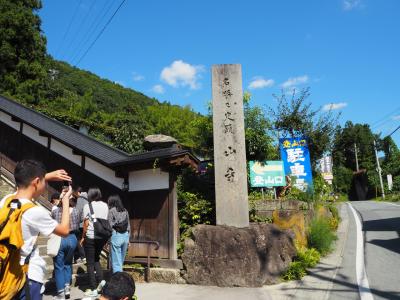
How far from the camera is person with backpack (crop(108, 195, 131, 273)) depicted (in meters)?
7.08

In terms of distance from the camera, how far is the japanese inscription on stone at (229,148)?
870 cm

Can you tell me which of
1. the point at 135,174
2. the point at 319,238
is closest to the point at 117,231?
the point at 135,174

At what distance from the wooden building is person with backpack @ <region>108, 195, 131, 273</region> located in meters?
1.49

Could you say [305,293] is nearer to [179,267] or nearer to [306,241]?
[179,267]

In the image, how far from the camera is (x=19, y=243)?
272cm

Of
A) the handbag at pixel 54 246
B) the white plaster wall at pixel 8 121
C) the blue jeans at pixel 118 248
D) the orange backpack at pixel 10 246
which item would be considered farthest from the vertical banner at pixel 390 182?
the orange backpack at pixel 10 246

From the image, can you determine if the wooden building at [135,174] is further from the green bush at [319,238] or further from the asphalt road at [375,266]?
the green bush at [319,238]

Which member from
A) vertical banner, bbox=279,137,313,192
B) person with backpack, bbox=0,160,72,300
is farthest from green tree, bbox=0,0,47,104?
person with backpack, bbox=0,160,72,300

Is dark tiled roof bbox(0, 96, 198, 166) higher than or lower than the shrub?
higher

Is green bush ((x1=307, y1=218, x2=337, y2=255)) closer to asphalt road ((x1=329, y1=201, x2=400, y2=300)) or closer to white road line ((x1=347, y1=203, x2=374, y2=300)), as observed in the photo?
asphalt road ((x1=329, y1=201, x2=400, y2=300))

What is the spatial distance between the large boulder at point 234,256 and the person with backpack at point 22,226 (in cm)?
507

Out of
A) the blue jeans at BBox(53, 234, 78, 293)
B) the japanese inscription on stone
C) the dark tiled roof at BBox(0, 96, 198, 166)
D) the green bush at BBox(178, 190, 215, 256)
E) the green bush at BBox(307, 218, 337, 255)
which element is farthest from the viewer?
the green bush at BBox(307, 218, 337, 255)

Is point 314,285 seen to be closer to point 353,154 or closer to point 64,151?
point 64,151

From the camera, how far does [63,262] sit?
20.8 feet
